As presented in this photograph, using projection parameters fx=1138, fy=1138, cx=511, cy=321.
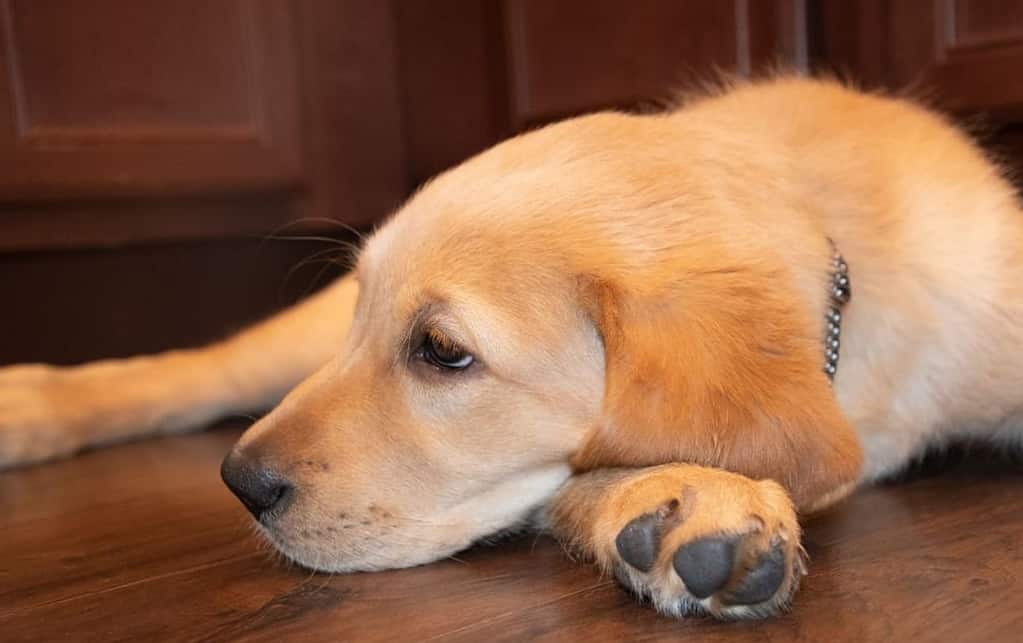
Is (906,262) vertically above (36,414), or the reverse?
(906,262)

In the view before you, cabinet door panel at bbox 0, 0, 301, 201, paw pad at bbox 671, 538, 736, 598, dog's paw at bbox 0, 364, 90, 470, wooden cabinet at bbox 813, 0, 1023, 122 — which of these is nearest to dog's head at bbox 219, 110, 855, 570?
paw pad at bbox 671, 538, 736, 598

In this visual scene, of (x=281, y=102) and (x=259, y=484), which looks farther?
(x=281, y=102)

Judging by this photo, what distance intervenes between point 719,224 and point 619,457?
0.32 metres

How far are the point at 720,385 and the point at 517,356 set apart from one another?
26 centimetres

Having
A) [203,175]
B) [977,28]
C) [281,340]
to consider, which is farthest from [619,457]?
[203,175]

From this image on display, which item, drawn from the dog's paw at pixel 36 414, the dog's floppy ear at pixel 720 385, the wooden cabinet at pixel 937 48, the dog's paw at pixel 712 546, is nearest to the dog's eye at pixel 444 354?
the dog's floppy ear at pixel 720 385

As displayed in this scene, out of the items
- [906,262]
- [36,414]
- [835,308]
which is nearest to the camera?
[835,308]

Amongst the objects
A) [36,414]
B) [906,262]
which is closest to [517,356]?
[906,262]

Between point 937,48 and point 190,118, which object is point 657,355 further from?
point 190,118

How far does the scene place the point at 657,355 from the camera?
1.31 metres

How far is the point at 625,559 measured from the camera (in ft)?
4.04

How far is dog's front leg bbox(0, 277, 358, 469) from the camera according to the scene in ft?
7.39

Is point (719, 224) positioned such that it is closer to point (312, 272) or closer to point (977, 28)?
point (977, 28)

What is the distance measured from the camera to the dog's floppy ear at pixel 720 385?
127 cm
